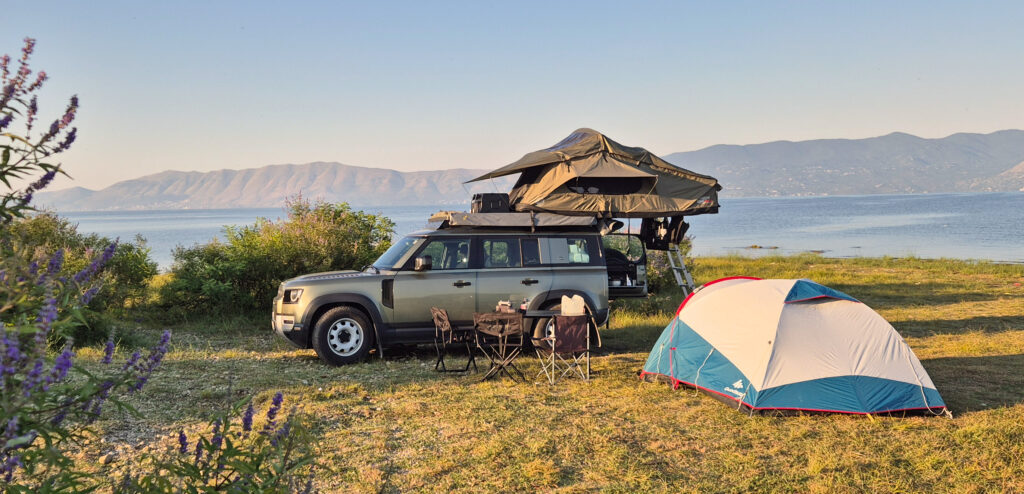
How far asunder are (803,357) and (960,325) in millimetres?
6821

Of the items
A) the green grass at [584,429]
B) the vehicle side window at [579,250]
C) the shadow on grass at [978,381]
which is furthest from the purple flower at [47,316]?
the vehicle side window at [579,250]

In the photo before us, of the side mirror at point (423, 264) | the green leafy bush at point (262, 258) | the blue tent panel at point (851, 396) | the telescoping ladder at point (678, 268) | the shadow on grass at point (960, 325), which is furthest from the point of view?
the green leafy bush at point (262, 258)

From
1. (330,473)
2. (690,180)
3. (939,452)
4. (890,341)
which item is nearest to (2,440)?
(330,473)

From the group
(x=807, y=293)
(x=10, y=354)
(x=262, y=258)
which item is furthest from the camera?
(x=262, y=258)

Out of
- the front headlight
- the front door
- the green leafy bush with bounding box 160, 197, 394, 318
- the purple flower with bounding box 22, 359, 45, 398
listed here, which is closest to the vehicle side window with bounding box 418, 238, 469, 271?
the front door

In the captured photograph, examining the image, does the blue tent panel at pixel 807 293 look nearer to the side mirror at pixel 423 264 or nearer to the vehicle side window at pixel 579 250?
the vehicle side window at pixel 579 250

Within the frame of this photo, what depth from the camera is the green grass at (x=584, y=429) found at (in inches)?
195

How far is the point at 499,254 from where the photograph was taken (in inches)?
360

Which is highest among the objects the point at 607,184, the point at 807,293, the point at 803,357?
the point at 607,184

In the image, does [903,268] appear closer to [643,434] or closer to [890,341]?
[890,341]

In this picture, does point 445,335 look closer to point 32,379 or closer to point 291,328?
point 291,328

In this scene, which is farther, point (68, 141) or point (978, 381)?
point (978, 381)

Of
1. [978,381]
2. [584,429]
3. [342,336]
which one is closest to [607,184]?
[342,336]

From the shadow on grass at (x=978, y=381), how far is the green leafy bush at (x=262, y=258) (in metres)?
9.75
